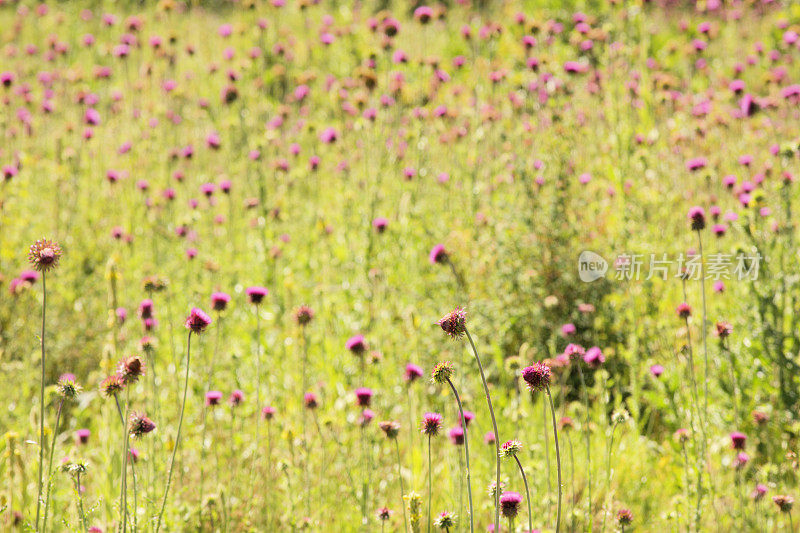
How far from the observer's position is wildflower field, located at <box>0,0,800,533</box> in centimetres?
247

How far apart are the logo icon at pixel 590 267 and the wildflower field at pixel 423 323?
0.07 feet

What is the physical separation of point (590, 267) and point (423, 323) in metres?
0.94

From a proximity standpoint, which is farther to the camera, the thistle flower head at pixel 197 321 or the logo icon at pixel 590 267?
the logo icon at pixel 590 267

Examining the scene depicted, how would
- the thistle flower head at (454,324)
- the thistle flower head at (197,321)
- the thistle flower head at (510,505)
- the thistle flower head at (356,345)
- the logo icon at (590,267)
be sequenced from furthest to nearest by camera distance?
the logo icon at (590,267), the thistle flower head at (356,345), the thistle flower head at (197,321), the thistle flower head at (510,505), the thistle flower head at (454,324)

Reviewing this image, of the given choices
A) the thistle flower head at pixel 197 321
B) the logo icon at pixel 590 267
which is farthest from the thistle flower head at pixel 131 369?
the logo icon at pixel 590 267

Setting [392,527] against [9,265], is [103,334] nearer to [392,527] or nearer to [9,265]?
[9,265]

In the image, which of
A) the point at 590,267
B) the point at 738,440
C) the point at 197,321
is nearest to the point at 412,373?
the point at 197,321

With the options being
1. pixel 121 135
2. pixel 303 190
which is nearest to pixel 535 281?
pixel 303 190

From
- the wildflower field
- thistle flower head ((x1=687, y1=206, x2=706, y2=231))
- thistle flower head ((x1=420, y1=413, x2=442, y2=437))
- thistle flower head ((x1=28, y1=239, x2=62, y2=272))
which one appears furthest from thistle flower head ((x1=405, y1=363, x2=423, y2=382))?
thistle flower head ((x1=28, y1=239, x2=62, y2=272))

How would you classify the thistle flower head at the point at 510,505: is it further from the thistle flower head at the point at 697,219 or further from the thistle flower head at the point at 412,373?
the thistle flower head at the point at 697,219

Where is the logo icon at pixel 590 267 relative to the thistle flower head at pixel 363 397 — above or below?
above

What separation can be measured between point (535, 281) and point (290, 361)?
1.30 meters

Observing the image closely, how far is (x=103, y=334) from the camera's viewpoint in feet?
12.9

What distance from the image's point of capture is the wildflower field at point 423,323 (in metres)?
2.47
